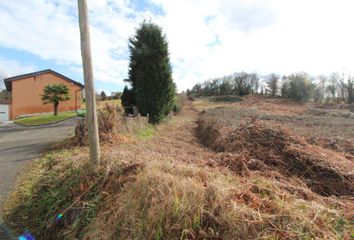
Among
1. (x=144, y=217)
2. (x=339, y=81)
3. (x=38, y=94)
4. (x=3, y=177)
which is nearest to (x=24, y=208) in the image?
(x=3, y=177)

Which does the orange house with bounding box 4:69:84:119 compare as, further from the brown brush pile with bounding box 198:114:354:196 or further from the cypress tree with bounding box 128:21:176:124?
the brown brush pile with bounding box 198:114:354:196

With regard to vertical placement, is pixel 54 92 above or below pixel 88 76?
above

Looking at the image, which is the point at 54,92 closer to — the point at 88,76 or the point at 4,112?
the point at 4,112

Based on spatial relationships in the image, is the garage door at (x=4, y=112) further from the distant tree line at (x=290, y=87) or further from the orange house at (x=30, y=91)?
the distant tree line at (x=290, y=87)

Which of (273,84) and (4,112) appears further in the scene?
(273,84)

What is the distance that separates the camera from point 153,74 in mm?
11297

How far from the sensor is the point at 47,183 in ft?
12.3

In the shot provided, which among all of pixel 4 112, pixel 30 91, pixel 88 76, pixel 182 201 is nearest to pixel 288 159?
pixel 182 201

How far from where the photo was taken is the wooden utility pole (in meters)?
3.34

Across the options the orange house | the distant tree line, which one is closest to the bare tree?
the distant tree line

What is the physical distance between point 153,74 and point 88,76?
8000mm

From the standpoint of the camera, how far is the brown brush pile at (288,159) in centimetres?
399

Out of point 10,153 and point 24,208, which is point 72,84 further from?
point 24,208

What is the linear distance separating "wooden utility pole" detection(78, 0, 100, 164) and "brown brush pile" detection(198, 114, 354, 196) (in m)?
2.59
